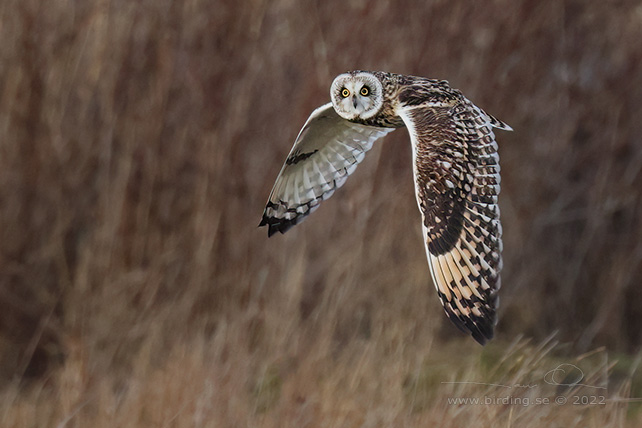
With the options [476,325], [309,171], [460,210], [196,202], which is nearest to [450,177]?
[460,210]

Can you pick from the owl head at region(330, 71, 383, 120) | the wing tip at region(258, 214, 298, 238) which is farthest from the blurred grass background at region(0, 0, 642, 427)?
the owl head at region(330, 71, 383, 120)

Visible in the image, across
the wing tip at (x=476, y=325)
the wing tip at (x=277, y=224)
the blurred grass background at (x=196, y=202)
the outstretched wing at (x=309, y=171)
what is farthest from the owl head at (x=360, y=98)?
the blurred grass background at (x=196, y=202)

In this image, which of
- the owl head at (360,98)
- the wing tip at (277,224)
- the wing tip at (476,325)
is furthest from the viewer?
the wing tip at (277,224)

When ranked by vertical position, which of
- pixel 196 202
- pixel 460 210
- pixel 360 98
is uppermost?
pixel 360 98

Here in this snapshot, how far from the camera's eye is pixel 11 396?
4684 millimetres

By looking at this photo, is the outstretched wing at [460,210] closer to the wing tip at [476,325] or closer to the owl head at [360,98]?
the wing tip at [476,325]

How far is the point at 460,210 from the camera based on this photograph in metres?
2.81

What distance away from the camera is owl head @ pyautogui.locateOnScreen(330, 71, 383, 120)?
295 cm

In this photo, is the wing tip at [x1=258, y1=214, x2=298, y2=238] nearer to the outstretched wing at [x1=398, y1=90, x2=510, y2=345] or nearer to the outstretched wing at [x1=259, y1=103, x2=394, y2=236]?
the outstretched wing at [x1=259, y1=103, x2=394, y2=236]

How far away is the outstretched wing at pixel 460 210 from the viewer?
108 inches

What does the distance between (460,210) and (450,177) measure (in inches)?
4.3

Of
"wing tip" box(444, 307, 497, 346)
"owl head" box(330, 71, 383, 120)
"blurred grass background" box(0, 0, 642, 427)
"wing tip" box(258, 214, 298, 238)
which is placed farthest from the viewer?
"blurred grass background" box(0, 0, 642, 427)

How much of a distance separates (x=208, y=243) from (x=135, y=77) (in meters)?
0.81

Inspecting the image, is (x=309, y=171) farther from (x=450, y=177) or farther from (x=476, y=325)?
(x=476, y=325)
